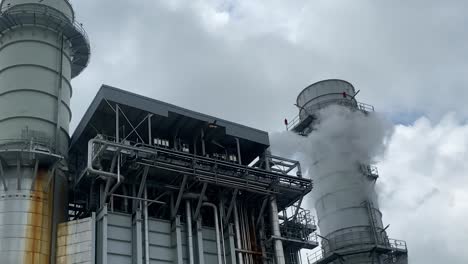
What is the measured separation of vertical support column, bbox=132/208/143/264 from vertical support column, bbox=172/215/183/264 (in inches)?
87.5

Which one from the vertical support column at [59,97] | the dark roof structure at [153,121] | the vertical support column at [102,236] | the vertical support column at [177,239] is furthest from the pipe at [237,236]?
the vertical support column at [59,97]

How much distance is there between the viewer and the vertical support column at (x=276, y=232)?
1520 inches

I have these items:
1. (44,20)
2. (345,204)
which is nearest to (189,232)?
(44,20)

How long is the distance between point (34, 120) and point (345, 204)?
86.5ft

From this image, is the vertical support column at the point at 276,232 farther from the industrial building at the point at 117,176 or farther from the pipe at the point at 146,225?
the pipe at the point at 146,225

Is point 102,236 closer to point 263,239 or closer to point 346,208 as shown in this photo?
point 263,239

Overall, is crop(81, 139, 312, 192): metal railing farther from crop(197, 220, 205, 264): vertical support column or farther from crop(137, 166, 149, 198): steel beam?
crop(197, 220, 205, 264): vertical support column

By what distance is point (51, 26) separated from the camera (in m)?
→ 41.3

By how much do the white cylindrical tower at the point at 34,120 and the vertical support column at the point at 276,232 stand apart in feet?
42.0

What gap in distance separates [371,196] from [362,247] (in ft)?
16.5

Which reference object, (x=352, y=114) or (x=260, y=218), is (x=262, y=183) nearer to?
(x=260, y=218)

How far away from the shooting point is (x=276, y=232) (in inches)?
1556

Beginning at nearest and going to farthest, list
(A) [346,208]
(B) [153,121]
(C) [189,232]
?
(C) [189,232] < (B) [153,121] < (A) [346,208]

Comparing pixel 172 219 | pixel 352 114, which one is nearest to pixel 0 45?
pixel 172 219
